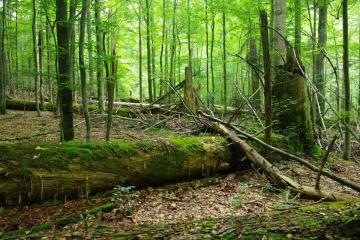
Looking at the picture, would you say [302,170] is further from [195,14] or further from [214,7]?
[195,14]

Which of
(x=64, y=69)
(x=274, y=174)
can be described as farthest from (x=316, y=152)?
(x=64, y=69)

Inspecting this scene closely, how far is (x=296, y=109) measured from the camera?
7578 millimetres

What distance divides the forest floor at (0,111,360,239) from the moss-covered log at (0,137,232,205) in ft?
0.62

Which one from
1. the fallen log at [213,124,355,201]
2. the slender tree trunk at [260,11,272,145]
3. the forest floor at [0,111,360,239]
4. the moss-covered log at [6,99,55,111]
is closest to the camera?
the forest floor at [0,111,360,239]

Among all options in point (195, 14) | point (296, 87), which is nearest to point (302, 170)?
point (296, 87)

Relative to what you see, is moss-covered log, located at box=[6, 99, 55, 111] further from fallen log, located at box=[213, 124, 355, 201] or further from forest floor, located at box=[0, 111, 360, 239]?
forest floor, located at box=[0, 111, 360, 239]

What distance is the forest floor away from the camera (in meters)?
3.18

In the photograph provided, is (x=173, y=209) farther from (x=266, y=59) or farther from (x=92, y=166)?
(x=266, y=59)

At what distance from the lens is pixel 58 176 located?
4.37m

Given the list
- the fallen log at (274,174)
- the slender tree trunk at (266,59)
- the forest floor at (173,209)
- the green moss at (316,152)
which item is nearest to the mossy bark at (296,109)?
the green moss at (316,152)

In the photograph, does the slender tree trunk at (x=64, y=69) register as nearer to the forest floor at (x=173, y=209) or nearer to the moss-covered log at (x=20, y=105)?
the forest floor at (x=173, y=209)

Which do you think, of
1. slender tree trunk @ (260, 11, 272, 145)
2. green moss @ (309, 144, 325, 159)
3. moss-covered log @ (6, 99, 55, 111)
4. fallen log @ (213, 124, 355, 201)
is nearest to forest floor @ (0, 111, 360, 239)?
fallen log @ (213, 124, 355, 201)

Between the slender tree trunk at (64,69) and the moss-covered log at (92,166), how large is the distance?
73.9 inches

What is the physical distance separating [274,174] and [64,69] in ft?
16.9
